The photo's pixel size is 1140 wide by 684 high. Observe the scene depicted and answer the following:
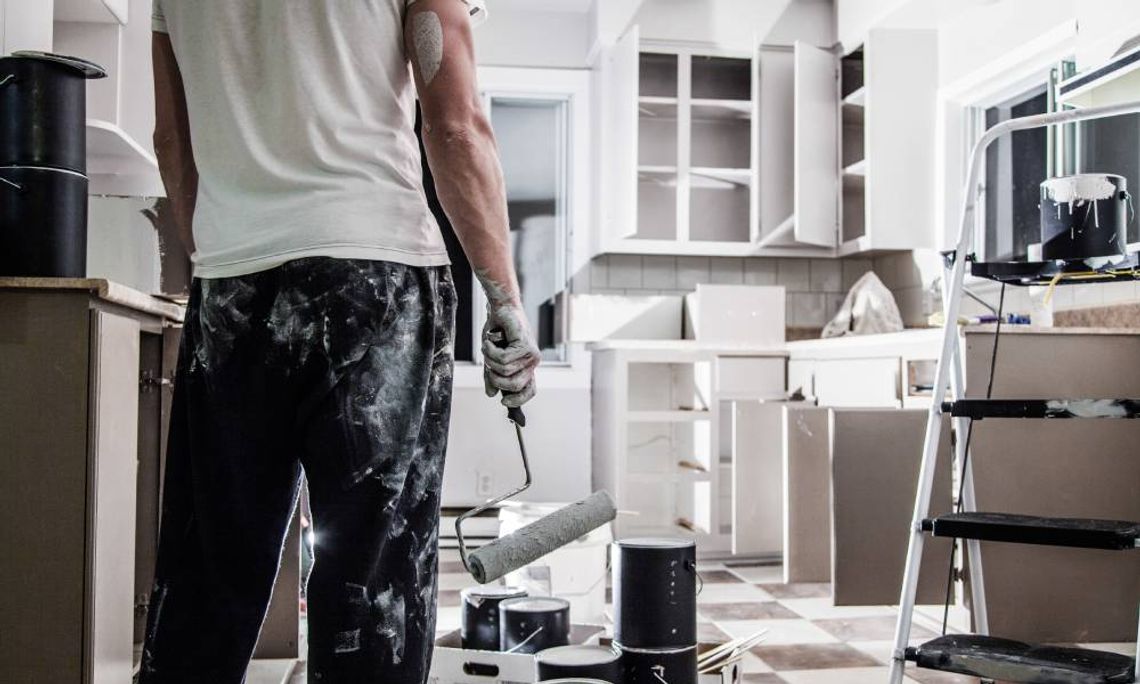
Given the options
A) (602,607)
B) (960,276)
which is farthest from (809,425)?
(960,276)

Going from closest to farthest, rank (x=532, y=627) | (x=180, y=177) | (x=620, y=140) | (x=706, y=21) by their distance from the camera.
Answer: (x=180, y=177) → (x=532, y=627) → (x=620, y=140) → (x=706, y=21)

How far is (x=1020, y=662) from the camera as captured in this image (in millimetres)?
1811

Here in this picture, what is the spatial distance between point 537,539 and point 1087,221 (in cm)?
141

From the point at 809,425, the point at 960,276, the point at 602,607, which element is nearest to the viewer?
the point at 960,276

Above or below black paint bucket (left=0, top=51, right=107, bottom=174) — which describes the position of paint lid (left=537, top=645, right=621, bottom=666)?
below

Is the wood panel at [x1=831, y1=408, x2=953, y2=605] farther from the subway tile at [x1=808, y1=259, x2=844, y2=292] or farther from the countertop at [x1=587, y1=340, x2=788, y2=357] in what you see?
the subway tile at [x1=808, y1=259, x2=844, y2=292]

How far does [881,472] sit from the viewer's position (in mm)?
2723

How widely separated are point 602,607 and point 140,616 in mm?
1185

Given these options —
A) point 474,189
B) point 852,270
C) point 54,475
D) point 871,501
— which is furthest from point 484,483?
point 474,189

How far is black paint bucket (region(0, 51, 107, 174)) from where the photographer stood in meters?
1.74

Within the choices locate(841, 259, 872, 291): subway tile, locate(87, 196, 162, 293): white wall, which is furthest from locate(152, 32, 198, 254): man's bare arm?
locate(841, 259, 872, 291): subway tile

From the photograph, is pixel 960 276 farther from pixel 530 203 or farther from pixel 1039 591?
pixel 530 203

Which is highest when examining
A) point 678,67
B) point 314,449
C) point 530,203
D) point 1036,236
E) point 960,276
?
point 678,67

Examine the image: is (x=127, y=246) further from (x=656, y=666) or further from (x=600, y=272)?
(x=600, y=272)
